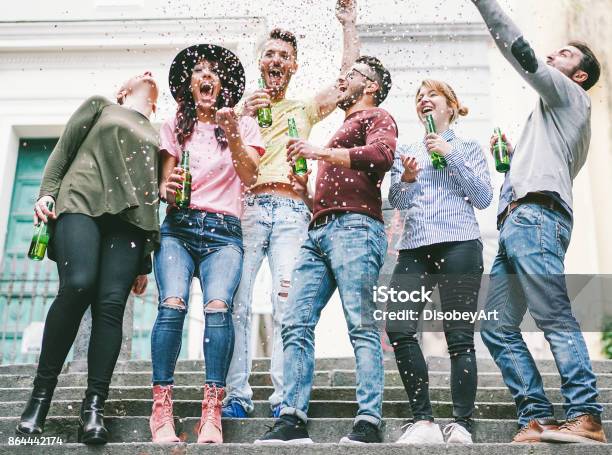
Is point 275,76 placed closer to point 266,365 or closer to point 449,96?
point 449,96

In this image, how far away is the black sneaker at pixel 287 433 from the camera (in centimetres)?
352

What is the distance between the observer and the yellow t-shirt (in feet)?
15.2

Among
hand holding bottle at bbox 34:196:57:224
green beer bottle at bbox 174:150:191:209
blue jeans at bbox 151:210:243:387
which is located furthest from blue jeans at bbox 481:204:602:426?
hand holding bottle at bbox 34:196:57:224

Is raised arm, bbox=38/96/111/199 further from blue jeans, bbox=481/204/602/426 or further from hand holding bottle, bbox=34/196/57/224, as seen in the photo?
blue jeans, bbox=481/204/602/426

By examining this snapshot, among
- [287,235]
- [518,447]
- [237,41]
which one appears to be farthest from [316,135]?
[518,447]

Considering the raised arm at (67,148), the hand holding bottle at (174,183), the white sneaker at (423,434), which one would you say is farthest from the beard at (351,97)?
the white sneaker at (423,434)

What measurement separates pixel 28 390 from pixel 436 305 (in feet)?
11.3

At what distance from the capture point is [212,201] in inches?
166

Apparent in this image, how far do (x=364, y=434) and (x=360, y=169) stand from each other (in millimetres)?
1317

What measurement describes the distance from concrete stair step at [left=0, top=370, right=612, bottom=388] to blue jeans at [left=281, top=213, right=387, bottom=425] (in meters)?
1.56

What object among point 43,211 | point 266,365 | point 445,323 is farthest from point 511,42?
point 266,365

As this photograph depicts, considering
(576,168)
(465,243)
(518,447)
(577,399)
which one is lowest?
(518,447)

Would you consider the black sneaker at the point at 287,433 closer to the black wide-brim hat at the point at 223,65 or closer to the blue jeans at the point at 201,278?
the blue jeans at the point at 201,278

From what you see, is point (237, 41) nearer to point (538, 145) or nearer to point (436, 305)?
point (436, 305)
